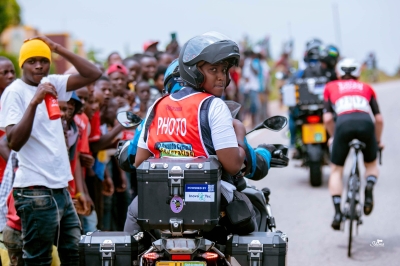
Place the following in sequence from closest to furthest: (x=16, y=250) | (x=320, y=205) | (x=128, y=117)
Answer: (x=128, y=117) → (x=16, y=250) → (x=320, y=205)

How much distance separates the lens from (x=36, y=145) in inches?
238

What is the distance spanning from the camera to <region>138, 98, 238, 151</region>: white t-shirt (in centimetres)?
475

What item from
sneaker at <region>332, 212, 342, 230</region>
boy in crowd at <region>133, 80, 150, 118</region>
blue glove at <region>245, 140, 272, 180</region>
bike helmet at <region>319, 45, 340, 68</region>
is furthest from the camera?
bike helmet at <region>319, 45, 340, 68</region>

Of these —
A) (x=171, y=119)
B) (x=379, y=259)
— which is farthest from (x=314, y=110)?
(x=171, y=119)

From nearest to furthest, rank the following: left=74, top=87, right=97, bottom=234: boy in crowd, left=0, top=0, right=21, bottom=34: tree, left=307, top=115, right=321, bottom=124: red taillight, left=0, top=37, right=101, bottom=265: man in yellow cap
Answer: left=0, top=37, right=101, bottom=265: man in yellow cap < left=74, top=87, right=97, bottom=234: boy in crowd < left=307, top=115, right=321, bottom=124: red taillight < left=0, top=0, right=21, bottom=34: tree

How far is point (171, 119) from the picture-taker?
4.84 m

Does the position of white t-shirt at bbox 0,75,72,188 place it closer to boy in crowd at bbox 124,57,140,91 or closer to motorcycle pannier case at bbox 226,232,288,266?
motorcycle pannier case at bbox 226,232,288,266

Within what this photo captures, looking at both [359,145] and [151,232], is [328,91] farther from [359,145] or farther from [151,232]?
[151,232]

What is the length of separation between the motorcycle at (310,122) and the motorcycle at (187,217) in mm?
7817

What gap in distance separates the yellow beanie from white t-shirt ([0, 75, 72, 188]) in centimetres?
19

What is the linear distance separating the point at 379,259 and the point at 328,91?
6.94ft

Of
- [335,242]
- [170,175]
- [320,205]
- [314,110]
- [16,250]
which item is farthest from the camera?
[314,110]

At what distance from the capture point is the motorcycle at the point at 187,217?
4578 millimetres

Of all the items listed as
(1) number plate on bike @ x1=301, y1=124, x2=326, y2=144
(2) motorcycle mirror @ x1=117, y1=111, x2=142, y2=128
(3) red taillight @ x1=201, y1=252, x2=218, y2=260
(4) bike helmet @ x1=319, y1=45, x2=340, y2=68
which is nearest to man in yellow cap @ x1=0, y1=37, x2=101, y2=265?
(2) motorcycle mirror @ x1=117, y1=111, x2=142, y2=128
